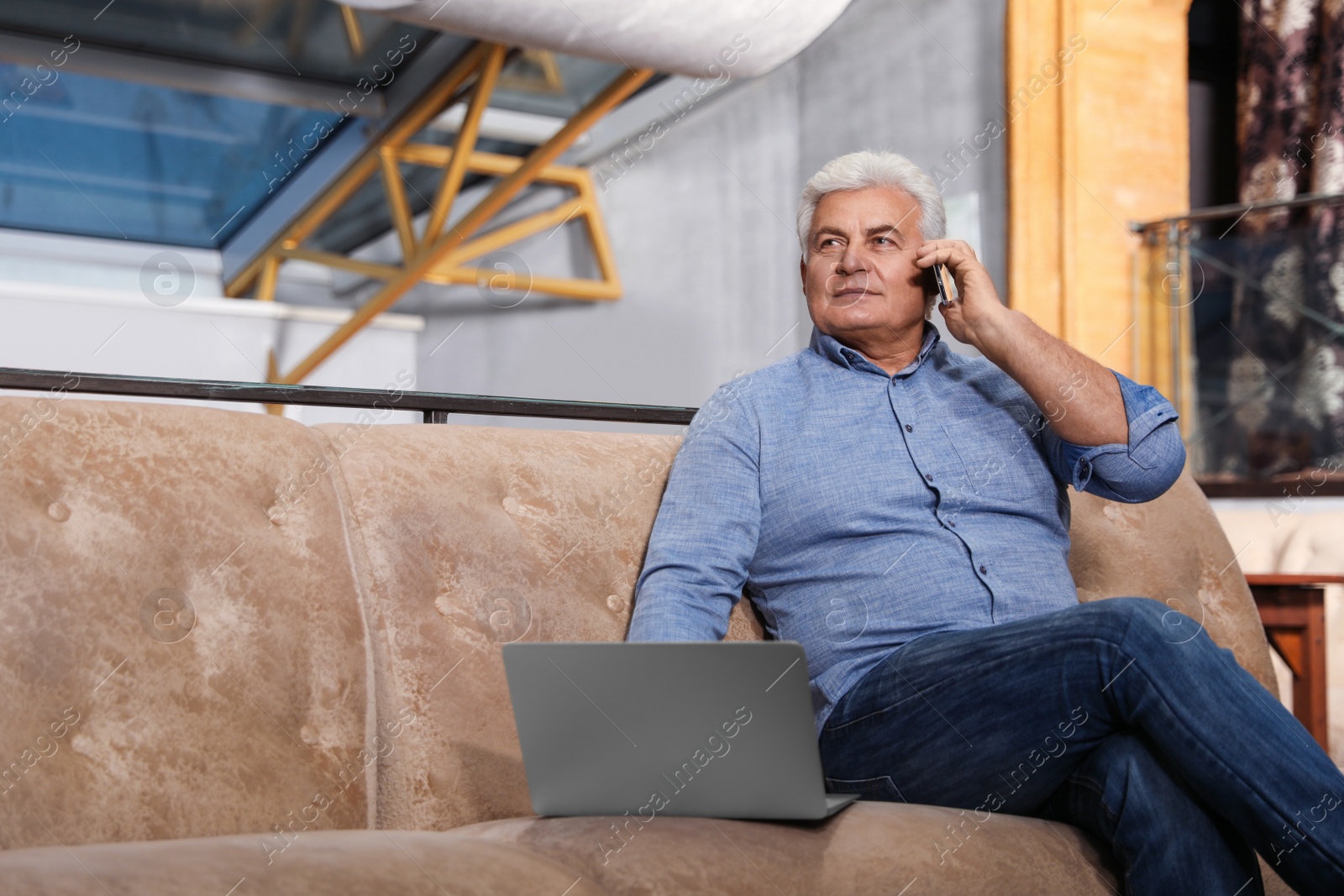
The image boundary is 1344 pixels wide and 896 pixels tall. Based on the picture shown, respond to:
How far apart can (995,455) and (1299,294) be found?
2579 millimetres

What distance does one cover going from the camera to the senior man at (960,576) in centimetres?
97

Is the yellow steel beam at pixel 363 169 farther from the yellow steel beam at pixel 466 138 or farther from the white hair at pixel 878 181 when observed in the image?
the white hair at pixel 878 181

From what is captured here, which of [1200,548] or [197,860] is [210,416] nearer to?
[197,860]

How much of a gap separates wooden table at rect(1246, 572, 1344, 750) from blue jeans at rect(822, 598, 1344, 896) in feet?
3.00

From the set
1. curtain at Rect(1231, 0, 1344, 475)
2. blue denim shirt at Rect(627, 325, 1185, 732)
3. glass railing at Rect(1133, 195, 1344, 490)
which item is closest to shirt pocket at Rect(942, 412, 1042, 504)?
blue denim shirt at Rect(627, 325, 1185, 732)

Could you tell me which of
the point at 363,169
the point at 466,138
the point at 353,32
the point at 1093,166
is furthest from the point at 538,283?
the point at 1093,166

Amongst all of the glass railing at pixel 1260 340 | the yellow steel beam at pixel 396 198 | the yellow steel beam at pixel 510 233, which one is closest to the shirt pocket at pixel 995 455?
the glass railing at pixel 1260 340

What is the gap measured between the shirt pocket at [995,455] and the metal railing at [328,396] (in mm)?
394

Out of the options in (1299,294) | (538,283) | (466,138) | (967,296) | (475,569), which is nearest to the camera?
(475,569)

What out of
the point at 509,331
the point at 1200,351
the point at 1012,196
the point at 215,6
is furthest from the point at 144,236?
the point at 1200,351

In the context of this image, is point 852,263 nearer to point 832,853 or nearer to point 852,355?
point 852,355

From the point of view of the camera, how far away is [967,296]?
140 centimetres

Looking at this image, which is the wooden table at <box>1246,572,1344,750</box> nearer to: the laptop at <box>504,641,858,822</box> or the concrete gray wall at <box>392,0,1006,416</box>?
the laptop at <box>504,641,858,822</box>

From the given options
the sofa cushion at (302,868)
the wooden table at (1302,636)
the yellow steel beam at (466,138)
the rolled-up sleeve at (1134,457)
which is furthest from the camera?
the yellow steel beam at (466,138)
